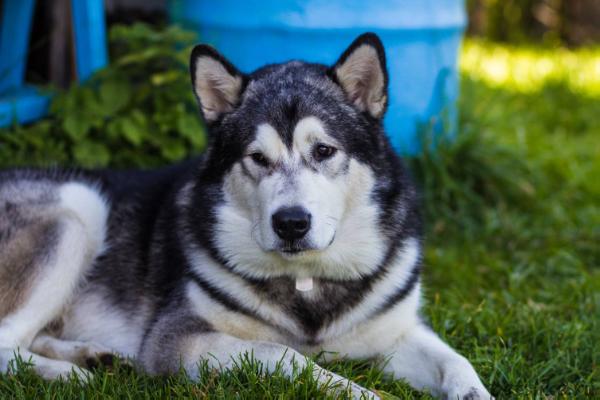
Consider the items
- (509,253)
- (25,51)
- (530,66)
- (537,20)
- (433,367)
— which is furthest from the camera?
(537,20)

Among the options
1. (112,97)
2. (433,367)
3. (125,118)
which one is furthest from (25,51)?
(433,367)

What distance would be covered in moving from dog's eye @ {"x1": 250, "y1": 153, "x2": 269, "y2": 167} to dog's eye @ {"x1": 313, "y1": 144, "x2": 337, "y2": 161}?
188 mm

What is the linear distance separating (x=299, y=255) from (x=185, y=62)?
2.43 m

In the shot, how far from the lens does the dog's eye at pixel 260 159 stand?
2978 mm

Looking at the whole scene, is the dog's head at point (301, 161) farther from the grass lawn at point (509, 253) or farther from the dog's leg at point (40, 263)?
the dog's leg at point (40, 263)

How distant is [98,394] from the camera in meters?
2.84

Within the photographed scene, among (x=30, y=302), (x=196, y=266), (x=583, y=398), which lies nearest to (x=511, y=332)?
(x=583, y=398)

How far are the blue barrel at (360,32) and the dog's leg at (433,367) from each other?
83.5 inches

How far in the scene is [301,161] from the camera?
2934mm

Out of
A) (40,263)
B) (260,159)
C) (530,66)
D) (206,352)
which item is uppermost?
(260,159)

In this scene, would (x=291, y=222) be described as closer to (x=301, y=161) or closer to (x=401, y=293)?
(x=301, y=161)

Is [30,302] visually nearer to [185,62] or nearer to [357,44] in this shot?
[357,44]

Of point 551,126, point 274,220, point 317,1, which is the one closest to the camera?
point 274,220

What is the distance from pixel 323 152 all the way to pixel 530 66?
6.07 metres
